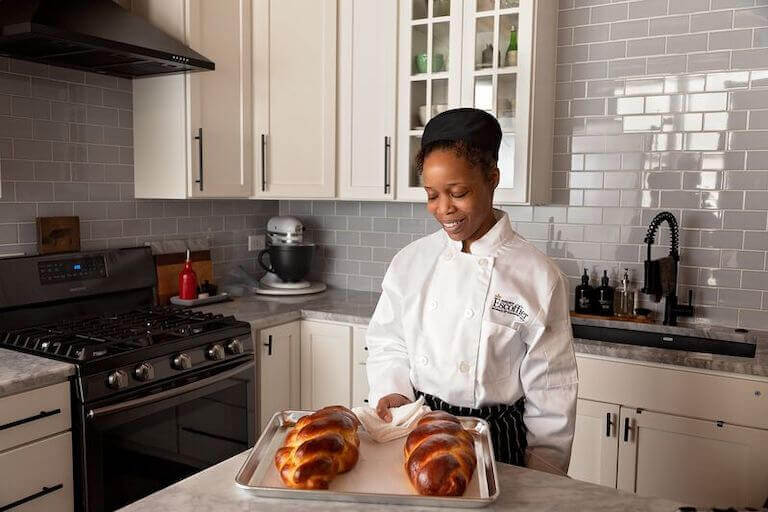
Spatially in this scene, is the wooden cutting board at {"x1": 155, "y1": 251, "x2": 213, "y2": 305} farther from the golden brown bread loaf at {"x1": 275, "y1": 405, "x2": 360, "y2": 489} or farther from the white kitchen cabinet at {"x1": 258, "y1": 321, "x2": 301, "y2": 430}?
the golden brown bread loaf at {"x1": 275, "y1": 405, "x2": 360, "y2": 489}

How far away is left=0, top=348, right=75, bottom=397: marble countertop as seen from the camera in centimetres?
204

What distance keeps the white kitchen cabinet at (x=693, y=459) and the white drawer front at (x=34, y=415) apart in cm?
192

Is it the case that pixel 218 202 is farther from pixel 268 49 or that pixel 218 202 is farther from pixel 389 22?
pixel 389 22

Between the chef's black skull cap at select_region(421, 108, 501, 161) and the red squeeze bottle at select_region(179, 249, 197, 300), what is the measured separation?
1967mm

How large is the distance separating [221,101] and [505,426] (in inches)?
84.0

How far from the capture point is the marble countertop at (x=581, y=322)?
245cm

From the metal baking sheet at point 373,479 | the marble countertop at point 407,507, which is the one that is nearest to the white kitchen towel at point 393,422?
the metal baking sheet at point 373,479

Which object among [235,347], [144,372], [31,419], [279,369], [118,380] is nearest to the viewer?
[31,419]

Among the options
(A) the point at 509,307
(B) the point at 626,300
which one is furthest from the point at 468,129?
(B) the point at 626,300

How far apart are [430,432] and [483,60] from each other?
7.14 feet

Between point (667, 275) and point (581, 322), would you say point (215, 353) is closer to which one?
point (581, 322)

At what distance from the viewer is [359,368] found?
3168 mm

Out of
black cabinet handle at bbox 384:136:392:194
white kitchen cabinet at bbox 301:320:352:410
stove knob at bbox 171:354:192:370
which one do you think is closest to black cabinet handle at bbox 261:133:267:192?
black cabinet handle at bbox 384:136:392:194

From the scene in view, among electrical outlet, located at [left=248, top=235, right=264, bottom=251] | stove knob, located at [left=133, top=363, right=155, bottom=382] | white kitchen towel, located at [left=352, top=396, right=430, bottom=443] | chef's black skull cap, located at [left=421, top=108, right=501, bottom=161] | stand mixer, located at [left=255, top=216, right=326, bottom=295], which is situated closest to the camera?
white kitchen towel, located at [left=352, top=396, right=430, bottom=443]
